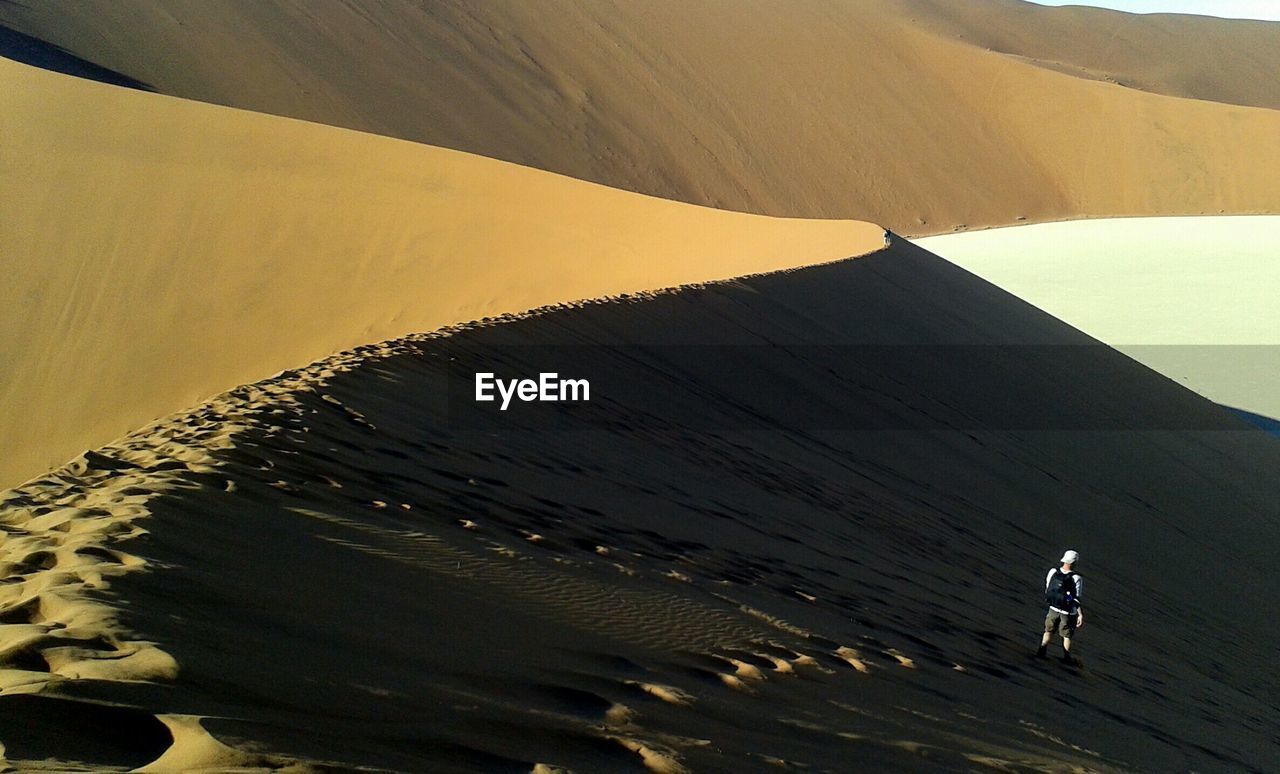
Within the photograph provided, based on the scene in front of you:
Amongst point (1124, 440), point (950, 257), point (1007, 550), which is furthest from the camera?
point (950, 257)

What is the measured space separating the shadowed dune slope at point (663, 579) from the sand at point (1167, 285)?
1190 cm

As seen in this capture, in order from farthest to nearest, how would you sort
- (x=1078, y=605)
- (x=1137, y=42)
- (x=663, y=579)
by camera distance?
(x=1137, y=42) → (x=1078, y=605) → (x=663, y=579)

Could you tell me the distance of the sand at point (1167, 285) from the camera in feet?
73.4

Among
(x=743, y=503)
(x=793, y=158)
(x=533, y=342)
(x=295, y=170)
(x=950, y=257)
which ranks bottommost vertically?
(x=743, y=503)

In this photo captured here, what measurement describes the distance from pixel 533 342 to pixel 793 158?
125ft

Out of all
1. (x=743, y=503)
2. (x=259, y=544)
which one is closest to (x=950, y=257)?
(x=743, y=503)

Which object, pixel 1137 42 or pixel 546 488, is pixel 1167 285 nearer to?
pixel 546 488

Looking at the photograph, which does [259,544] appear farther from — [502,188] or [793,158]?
[793,158]

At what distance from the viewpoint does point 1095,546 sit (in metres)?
9.47

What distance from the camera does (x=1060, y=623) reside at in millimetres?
5746
